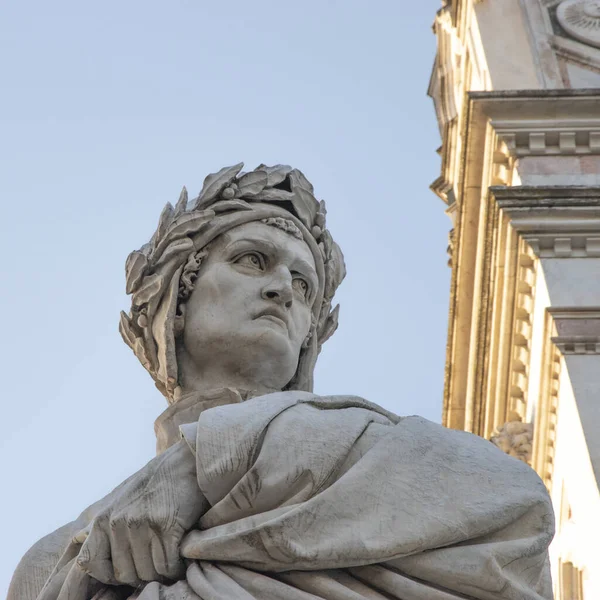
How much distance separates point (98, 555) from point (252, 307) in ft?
5.05

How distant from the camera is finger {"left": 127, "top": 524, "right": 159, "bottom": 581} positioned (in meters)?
5.18

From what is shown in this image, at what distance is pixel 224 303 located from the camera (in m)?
6.57

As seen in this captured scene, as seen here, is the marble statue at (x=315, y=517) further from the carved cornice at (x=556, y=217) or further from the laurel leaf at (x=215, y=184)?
the carved cornice at (x=556, y=217)

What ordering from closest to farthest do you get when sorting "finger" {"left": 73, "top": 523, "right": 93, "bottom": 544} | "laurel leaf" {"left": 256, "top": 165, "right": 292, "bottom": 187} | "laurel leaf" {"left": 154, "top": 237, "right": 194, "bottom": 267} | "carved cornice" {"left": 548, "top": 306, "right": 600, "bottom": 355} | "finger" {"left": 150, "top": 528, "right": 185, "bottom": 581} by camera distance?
1. "finger" {"left": 150, "top": 528, "right": 185, "bottom": 581}
2. "finger" {"left": 73, "top": 523, "right": 93, "bottom": 544}
3. "laurel leaf" {"left": 154, "top": 237, "right": 194, "bottom": 267}
4. "laurel leaf" {"left": 256, "top": 165, "right": 292, "bottom": 187}
5. "carved cornice" {"left": 548, "top": 306, "right": 600, "bottom": 355}

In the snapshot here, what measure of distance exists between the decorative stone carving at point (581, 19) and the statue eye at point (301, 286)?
14.8 m

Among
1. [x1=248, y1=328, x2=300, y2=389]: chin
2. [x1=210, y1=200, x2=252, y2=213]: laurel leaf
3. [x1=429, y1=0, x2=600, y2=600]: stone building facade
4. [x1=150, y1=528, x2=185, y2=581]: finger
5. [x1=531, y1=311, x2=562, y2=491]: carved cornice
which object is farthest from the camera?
[x1=531, y1=311, x2=562, y2=491]: carved cornice

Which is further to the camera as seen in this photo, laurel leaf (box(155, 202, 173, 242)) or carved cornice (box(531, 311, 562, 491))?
carved cornice (box(531, 311, 562, 491))

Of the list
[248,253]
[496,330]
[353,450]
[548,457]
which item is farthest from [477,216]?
[353,450]

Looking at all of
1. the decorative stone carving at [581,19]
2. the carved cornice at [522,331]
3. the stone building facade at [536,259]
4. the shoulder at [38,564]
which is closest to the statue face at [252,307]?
the shoulder at [38,564]

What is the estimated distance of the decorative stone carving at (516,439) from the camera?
17.0 meters

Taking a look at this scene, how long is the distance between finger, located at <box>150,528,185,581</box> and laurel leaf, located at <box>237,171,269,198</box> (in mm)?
2009

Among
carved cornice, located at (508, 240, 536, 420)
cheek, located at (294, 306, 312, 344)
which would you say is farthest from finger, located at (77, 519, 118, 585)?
carved cornice, located at (508, 240, 536, 420)

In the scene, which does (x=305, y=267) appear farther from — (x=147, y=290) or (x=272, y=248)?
(x=147, y=290)

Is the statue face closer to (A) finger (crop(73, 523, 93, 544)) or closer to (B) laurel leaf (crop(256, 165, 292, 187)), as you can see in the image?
(B) laurel leaf (crop(256, 165, 292, 187))
